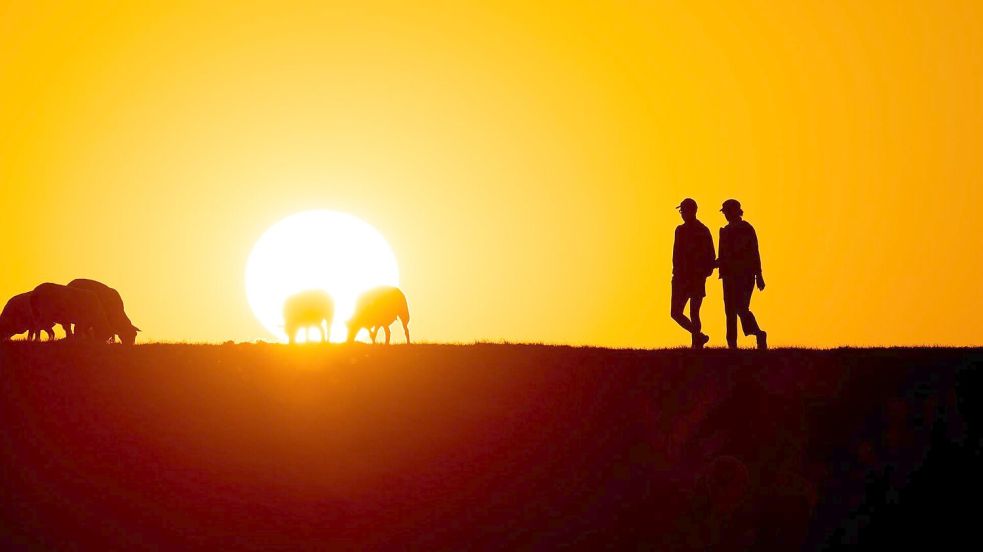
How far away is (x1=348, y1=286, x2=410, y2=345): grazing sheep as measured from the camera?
35250 mm

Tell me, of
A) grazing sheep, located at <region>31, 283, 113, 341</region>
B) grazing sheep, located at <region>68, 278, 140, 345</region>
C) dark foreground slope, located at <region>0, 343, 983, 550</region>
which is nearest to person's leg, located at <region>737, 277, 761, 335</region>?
dark foreground slope, located at <region>0, 343, 983, 550</region>

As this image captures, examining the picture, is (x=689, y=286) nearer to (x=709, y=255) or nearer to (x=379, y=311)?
(x=709, y=255)

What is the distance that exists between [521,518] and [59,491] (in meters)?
8.86

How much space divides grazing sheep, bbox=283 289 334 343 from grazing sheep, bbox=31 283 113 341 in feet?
15.8

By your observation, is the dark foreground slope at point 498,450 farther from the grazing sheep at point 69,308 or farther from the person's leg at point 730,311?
the grazing sheep at point 69,308

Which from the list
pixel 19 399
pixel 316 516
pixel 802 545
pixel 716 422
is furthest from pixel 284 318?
pixel 802 545

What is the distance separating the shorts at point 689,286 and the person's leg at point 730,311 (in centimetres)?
54

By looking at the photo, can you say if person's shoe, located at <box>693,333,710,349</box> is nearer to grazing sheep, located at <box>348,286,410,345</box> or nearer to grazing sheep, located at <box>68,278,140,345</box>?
grazing sheep, located at <box>348,286,410,345</box>

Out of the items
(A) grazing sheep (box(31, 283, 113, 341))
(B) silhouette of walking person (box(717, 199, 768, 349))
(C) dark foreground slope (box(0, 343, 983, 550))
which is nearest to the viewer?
(C) dark foreground slope (box(0, 343, 983, 550))

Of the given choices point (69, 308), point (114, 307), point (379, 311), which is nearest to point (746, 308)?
point (379, 311)

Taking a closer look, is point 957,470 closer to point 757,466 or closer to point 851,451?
point 851,451

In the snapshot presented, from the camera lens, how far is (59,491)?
24.2 meters

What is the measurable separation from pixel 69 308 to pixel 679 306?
16.0 meters

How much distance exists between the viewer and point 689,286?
84.3 ft
